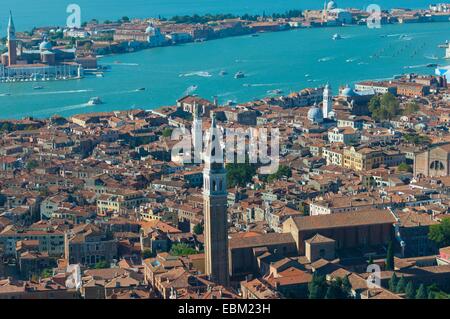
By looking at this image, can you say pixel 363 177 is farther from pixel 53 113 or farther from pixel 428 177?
pixel 53 113

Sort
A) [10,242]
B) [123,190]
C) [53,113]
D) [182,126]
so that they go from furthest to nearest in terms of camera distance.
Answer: [53,113]
[182,126]
[123,190]
[10,242]

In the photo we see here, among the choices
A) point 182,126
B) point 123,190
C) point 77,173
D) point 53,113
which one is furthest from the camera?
point 53,113

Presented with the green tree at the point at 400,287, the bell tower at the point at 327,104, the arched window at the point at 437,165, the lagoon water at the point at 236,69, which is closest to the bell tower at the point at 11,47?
the lagoon water at the point at 236,69

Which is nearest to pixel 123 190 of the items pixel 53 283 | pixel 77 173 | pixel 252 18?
pixel 77 173

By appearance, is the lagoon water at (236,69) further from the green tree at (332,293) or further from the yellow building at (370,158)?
the green tree at (332,293)

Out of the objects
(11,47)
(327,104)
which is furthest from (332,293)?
(11,47)

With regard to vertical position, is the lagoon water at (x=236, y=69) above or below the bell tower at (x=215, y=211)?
below

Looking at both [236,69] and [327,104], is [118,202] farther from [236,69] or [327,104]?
[236,69]
